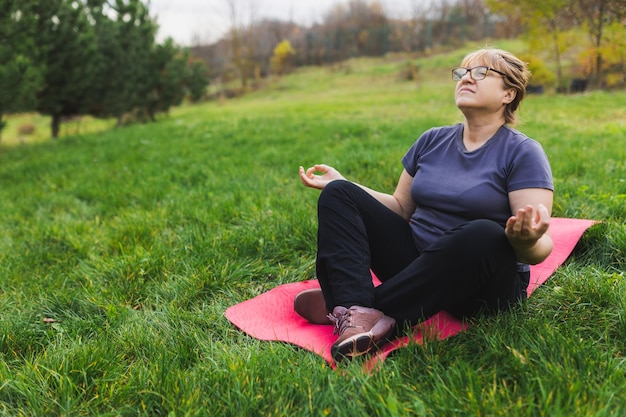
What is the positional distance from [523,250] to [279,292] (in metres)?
1.30

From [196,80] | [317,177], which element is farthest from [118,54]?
[317,177]

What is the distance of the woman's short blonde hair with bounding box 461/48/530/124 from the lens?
7.19ft

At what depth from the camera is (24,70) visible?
8.05 m

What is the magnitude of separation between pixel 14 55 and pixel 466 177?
862 centimetres

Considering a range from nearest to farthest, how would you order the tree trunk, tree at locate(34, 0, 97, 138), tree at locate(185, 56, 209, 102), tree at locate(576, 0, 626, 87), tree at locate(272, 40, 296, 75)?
tree at locate(576, 0, 626, 87)
tree at locate(34, 0, 97, 138)
the tree trunk
tree at locate(185, 56, 209, 102)
tree at locate(272, 40, 296, 75)

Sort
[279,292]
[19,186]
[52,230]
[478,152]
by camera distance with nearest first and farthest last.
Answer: [478,152]
[279,292]
[52,230]
[19,186]

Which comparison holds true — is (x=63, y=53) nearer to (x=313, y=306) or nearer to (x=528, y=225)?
(x=313, y=306)

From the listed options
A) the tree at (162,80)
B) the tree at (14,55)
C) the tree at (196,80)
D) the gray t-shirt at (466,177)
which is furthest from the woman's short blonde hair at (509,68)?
the tree at (196,80)

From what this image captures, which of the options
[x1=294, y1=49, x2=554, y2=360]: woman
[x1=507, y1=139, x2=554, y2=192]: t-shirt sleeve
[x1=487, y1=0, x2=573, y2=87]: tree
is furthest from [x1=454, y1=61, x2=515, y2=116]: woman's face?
[x1=487, y1=0, x2=573, y2=87]: tree

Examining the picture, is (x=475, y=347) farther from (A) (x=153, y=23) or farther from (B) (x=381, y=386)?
(A) (x=153, y=23)

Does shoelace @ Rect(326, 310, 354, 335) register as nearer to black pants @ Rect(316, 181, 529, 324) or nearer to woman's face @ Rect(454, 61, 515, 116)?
black pants @ Rect(316, 181, 529, 324)

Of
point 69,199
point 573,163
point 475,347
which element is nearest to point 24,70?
point 69,199

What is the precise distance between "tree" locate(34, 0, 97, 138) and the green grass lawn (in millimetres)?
7598

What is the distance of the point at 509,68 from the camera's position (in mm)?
2189
